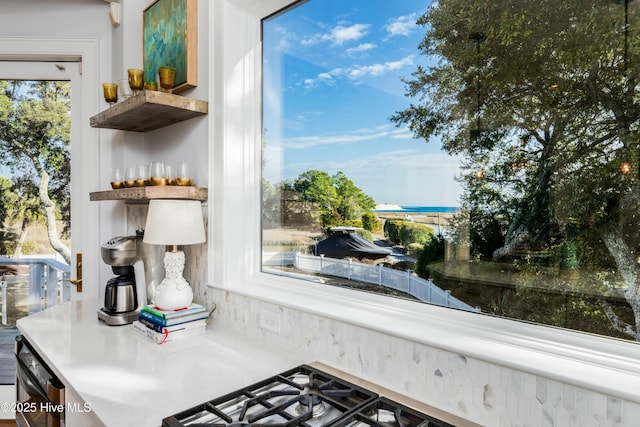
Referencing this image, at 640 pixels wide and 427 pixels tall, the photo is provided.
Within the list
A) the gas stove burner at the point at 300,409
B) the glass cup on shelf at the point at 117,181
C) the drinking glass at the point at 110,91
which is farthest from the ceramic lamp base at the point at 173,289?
the drinking glass at the point at 110,91

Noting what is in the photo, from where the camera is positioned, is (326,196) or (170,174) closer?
(326,196)

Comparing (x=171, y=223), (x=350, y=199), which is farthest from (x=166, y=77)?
(x=350, y=199)

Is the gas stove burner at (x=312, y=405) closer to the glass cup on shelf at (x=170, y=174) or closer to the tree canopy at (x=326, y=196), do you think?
the tree canopy at (x=326, y=196)

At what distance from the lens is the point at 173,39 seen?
187 centimetres

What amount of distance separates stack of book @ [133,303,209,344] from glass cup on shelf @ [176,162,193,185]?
0.54 m

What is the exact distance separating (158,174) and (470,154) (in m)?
1.28

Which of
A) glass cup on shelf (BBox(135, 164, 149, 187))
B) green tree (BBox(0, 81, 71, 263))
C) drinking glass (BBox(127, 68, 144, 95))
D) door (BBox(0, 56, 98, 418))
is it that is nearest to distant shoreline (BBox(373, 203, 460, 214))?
glass cup on shelf (BBox(135, 164, 149, 187))

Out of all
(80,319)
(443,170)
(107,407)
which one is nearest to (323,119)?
(443,170)

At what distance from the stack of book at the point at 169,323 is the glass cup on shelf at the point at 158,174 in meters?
0.53

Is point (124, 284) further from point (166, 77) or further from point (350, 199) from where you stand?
point (350, 199)

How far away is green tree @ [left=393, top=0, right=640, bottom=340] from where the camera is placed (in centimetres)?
84

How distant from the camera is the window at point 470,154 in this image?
86 centimetres

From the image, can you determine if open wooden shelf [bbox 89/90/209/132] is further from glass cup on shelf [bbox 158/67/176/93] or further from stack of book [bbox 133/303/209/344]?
stack of book [bbox 133/303/209/344]

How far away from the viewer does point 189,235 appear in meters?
1.54
